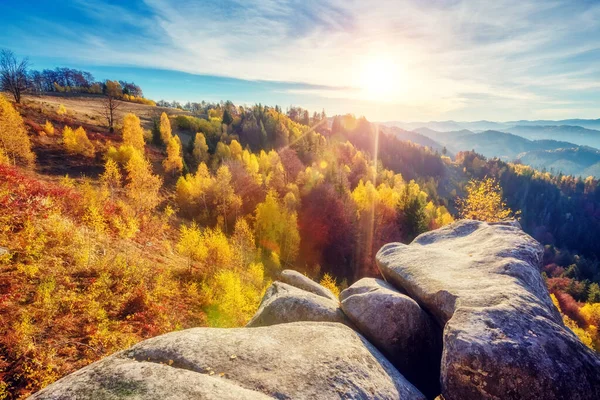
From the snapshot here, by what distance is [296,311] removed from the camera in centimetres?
1372

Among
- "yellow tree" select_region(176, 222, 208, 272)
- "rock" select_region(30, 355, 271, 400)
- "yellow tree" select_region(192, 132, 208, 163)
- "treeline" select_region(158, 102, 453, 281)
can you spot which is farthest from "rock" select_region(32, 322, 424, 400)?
"yellow tree" select_region(192, 132, 208, 163)

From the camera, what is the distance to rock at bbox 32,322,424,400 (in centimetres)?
642

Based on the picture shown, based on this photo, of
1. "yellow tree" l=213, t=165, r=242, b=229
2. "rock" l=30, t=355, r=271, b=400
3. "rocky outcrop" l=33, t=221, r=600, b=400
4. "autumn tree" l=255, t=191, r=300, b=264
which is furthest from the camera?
"yellow tree" l=213, t=165, r=242, b=229

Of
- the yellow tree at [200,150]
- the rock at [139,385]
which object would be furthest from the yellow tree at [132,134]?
the rock at [139,385]

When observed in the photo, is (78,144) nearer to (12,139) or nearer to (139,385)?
(12,139)

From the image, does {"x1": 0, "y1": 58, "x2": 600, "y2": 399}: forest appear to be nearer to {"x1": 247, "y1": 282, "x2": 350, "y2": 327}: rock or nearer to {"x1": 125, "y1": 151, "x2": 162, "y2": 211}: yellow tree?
{"x1": 125, "y1": 151, "x2": 162, "y2": 211}: yellow tree

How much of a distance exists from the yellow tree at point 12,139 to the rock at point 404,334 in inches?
2300

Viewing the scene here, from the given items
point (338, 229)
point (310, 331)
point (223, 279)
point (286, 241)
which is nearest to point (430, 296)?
point (310, 331)

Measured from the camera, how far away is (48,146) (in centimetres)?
5950

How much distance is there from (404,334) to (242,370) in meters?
7.43

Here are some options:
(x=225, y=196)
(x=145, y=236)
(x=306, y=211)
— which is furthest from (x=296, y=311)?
(x=306, y=211)

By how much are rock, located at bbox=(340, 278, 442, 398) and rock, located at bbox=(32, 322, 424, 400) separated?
168 cm

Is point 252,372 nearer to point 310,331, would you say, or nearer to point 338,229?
point 310,331

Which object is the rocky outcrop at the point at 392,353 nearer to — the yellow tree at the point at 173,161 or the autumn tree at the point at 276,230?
the autumn tree at the point at 276,230
